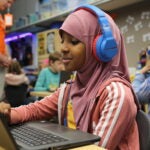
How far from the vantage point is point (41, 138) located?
32.3 inches

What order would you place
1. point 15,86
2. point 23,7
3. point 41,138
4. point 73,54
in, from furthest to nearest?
1. point 23,7
2. point 15,86
3. point 73,54
4. point 41,138

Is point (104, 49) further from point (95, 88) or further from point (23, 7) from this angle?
point (23, 7)

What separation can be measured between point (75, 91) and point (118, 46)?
0.73 feet

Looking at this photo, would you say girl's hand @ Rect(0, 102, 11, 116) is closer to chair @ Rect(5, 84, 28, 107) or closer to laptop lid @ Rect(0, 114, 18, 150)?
laptop lid @ Rect(0, 114, 18, 150)

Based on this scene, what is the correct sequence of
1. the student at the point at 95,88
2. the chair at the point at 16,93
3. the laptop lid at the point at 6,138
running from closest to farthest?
1. the laptop lid at the point at 6,138
2. the student at the point at 95,88
3. the chair at the point at 16,93

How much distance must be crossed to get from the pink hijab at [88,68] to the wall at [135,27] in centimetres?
255

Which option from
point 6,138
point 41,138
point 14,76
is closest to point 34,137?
point 41,138

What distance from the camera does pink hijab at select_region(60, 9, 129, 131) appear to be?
1110mm

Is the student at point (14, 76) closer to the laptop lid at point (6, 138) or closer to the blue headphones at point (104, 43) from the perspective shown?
the blue headphones at point (104, 43)

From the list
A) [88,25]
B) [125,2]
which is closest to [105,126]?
[88,25]

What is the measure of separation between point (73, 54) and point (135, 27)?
2.85 meters

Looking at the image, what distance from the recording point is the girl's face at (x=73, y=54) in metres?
1.16

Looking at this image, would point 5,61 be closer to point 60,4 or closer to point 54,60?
point 54,60

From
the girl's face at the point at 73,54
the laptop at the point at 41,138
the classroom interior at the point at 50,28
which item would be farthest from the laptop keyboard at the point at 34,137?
the classroom interior at the point at 50,28
